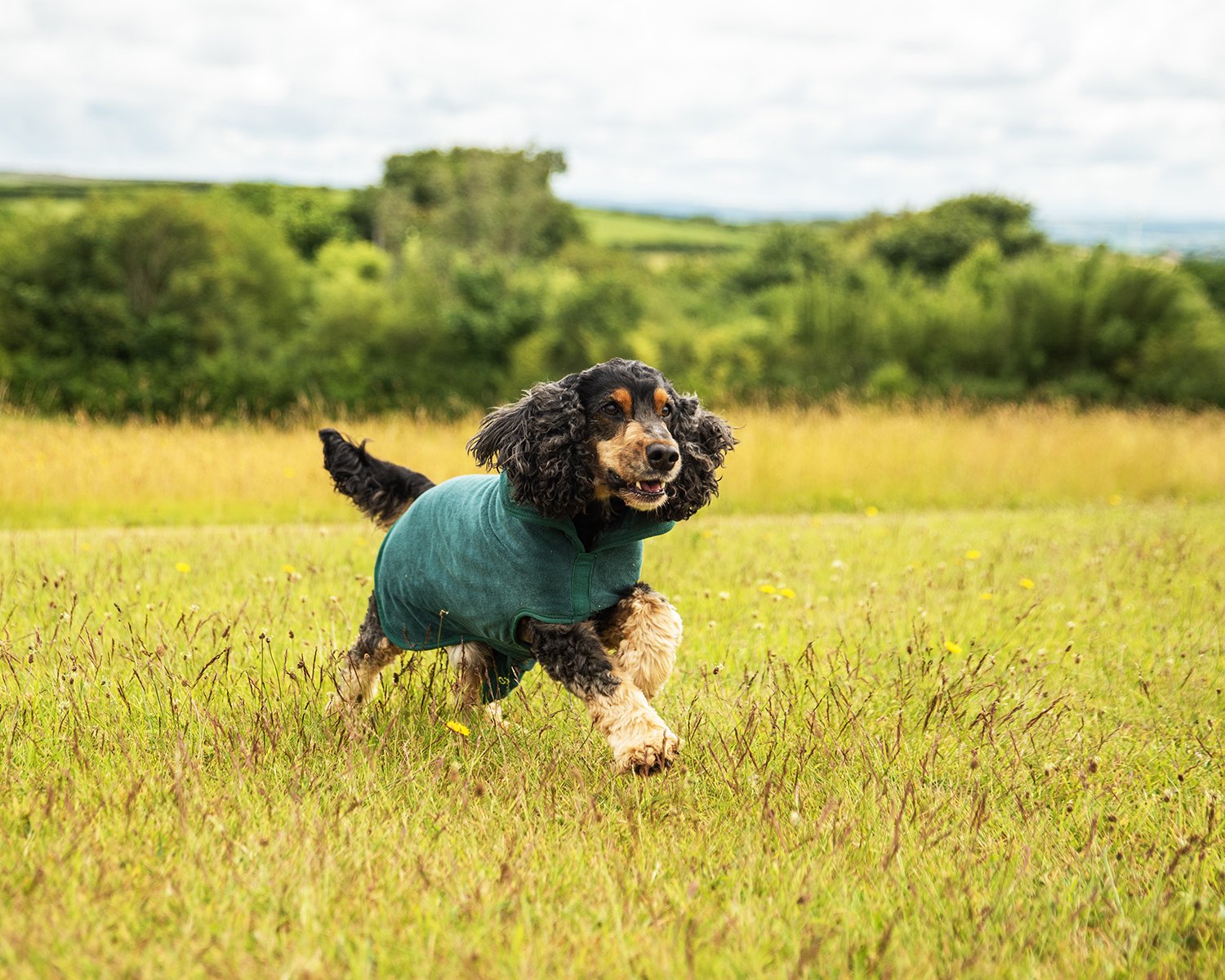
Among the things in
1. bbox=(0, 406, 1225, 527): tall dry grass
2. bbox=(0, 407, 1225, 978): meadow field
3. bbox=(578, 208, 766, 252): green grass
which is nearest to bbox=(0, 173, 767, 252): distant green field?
bbox=(578, 208, 766, 252): green grass

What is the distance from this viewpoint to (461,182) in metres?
44.5

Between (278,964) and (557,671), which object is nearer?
(278,964)

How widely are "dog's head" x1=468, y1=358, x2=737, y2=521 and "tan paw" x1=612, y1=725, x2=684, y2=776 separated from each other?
824mm

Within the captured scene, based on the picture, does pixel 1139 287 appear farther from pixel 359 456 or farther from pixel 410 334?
pixel 359 456

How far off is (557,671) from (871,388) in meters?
21.1

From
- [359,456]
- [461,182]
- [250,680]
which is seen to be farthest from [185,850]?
[461,182]

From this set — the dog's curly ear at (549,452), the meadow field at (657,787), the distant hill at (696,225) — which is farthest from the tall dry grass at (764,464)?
the distant hill at (696,225)

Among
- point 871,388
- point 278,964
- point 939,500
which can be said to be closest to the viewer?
point 278,964

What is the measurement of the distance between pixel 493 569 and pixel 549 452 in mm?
491

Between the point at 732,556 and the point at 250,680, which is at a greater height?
the point at 250,680

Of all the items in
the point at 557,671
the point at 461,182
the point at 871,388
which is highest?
the point at 461,182

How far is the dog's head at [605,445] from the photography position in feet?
13.3

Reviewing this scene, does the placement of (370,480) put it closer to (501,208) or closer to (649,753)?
(649,753)

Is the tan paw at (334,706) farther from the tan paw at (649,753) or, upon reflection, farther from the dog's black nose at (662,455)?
the dog's black nose at (662,455)
